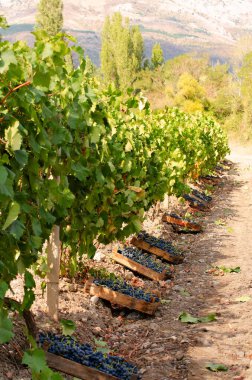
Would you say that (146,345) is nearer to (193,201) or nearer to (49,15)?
(193,201)

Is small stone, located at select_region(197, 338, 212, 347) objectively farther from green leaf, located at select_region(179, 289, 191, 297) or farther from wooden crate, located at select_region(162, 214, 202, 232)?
wooden crate, located at select_region(162, 214, 202, 232)

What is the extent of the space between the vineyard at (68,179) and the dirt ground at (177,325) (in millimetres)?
228

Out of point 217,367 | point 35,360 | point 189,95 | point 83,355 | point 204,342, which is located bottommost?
point 189,95

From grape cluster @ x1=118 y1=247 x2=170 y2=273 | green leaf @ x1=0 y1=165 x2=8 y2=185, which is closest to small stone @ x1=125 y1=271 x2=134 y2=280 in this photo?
grape cluster @ x1=118 y1=247 x2=170 y2=273

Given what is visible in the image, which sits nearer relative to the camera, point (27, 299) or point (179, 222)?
point (27, 299)

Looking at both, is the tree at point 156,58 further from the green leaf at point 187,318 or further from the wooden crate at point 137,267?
the green leaf at point 187,318

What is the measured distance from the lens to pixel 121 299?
6.54 m

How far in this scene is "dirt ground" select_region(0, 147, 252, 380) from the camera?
5.21 m

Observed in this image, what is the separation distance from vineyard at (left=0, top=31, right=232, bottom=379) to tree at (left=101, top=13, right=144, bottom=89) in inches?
2909

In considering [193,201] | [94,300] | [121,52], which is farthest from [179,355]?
[121,52]

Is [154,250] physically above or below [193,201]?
above

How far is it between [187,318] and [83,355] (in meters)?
2.25

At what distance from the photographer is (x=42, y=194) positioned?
3.87 meters

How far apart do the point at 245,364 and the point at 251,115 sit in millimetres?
52059
